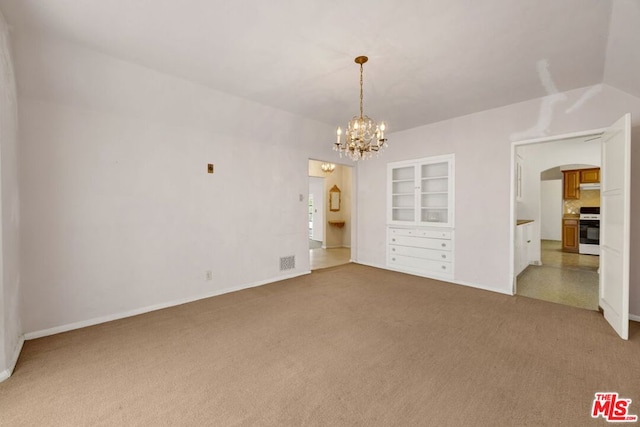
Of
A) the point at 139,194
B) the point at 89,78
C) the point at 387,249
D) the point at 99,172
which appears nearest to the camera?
the point at 89,78

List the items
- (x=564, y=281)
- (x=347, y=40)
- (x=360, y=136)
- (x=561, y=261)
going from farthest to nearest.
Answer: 1. (x=561, y=261)
2. (x=564, y=281)
3. (x=360, y=136)
4. (x=347, y=40)

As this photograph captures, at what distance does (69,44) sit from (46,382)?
2.82 meters

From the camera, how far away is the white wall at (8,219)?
6.50ft

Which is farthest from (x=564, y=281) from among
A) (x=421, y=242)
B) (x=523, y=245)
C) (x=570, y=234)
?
(x=570, y=234)

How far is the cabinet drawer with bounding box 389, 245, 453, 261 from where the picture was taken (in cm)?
468

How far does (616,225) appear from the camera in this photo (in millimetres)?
2793

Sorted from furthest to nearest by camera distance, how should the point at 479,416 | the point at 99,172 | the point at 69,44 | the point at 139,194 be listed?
the point at 139,194 → the point at 99,172 → the point at 69,44 → the point at 479,416

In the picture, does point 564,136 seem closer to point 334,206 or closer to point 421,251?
point 421,251

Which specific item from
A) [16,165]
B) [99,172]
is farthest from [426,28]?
[16,165]

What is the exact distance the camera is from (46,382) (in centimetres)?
195

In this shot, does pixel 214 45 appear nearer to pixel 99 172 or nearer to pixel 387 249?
pixel 99 172

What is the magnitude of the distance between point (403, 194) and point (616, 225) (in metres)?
3.00

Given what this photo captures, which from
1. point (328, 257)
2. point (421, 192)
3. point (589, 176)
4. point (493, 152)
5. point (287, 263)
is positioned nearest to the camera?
point (493, 152)

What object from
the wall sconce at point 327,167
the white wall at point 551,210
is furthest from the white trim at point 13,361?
the white wall at point 551,210
